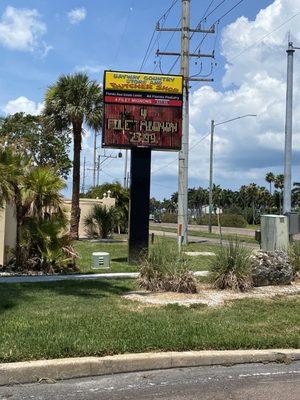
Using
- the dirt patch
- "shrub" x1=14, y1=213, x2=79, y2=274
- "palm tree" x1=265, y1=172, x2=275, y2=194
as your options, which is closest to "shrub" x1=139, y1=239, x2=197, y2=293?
the dirt patch

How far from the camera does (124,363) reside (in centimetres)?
640

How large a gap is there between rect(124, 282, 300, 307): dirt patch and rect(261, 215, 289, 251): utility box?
1937mm

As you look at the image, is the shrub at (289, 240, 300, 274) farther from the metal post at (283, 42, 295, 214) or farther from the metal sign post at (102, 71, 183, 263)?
the metal sign post at (102, 71, 183, 263)

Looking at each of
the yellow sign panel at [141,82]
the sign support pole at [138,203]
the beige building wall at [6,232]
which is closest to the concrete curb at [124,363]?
the beige building wall at [6,232]

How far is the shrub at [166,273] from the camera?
11.5 meters

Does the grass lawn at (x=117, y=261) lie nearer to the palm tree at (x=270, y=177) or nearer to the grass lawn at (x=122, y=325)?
the grass lawn at (x=122, y=325)

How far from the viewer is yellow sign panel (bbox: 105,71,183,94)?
713 inches

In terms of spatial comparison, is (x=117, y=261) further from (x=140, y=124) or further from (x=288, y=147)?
(x=288, y=147)

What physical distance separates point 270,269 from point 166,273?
252 cm

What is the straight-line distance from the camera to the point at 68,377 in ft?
20.1

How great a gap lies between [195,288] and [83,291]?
2293 millimetres

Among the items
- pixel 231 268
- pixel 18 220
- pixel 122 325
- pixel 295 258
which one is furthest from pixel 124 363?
pixel 18 220

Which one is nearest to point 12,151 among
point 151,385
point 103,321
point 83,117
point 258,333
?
point 103,321

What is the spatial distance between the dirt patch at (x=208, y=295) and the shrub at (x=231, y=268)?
207 mm
